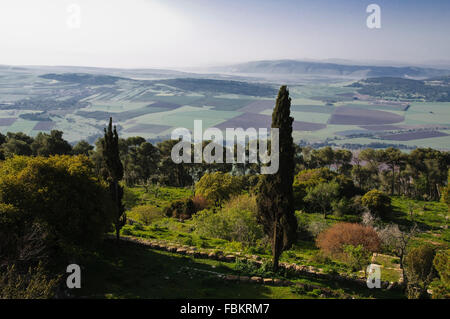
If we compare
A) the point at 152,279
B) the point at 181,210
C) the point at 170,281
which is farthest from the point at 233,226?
the point at 181,210

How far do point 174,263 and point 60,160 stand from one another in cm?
1007

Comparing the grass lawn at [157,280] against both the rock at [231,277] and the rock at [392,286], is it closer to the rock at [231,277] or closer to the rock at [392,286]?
the rock at [231,277]

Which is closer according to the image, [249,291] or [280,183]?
[249,291]

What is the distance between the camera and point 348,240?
2814 cm

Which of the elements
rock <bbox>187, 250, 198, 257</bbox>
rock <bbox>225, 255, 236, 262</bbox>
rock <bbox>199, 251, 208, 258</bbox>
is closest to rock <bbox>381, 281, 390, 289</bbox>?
rock <bbox>225, 255, 236, 262</bbox>

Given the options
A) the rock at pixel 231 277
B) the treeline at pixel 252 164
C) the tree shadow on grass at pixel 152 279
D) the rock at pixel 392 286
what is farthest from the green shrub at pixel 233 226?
the treeline at pixel 252 164

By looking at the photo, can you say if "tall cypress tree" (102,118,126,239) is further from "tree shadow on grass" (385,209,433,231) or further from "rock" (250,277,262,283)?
"tree shadow on grass" (385,209,433,231)

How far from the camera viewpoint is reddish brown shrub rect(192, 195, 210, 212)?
142ft

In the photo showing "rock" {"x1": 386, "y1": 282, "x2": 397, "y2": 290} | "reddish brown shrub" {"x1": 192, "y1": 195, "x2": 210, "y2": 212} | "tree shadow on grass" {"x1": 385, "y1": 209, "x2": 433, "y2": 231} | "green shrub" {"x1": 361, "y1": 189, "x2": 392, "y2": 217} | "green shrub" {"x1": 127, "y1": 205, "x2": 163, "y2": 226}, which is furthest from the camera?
"green shrub" {"x1": 361, "y1": 189, "x2": 392, "y2": 217}

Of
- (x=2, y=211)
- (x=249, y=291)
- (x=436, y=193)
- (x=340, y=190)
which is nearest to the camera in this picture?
(x=2, y=211)

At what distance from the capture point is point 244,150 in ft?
275

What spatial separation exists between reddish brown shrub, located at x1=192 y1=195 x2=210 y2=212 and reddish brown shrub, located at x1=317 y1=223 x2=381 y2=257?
17.9 m
